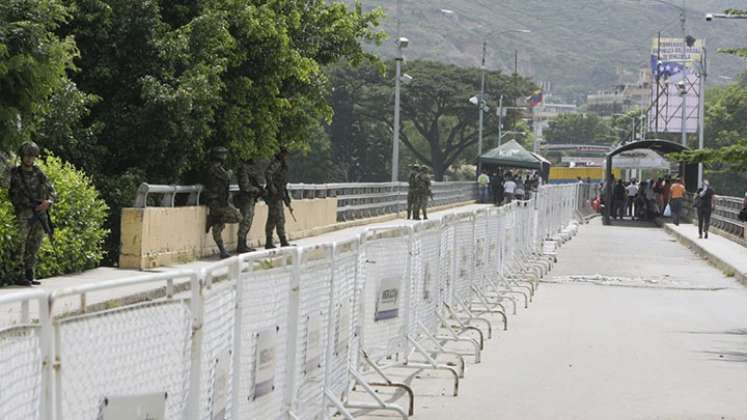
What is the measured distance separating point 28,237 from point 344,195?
2463 cm

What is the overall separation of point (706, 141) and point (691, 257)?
312ft

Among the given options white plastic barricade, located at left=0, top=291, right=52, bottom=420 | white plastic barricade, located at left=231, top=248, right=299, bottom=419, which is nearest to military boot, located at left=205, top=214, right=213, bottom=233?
white plastic barricade, located at left=231, top=248, right=299, bottom=419

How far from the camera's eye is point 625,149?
51.8 m

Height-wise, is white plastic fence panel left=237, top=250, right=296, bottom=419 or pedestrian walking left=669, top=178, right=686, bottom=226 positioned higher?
white plastic fence panel left=237, top=250, right=296, bottom=419

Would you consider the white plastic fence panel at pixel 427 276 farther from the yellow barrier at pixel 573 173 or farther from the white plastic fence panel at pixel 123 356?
the yellow barrier at pixel 573 173

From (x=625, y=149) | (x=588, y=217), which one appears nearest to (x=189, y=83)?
(x=625, y=149)

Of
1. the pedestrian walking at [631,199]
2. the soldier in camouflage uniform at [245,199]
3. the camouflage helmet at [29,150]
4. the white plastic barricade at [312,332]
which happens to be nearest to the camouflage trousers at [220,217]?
the soldier in camouflage uniform at [245,199]

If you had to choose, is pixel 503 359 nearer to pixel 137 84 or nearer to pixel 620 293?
pixel 620 293

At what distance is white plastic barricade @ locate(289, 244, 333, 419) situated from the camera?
25.4 ft

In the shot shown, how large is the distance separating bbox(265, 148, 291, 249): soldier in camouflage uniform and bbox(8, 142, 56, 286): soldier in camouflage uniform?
7.17 metres

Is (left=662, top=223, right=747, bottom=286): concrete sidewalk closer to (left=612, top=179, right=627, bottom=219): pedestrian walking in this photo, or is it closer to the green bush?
(left=612, top=179, right=627, bottom=219): pedestrian walking

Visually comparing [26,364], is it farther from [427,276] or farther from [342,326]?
[427,276]

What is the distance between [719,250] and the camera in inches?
1284

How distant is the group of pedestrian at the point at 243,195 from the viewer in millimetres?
21969
